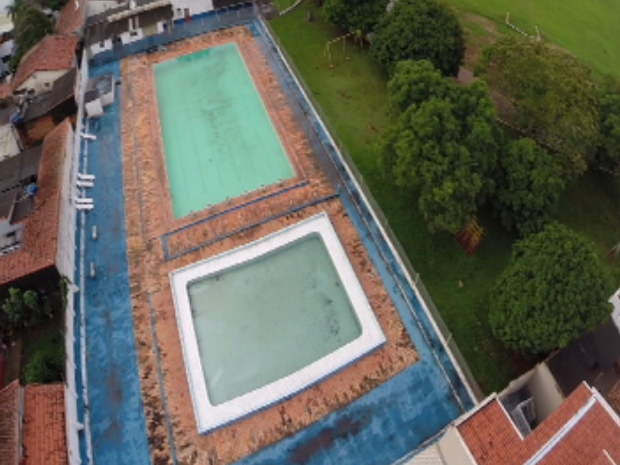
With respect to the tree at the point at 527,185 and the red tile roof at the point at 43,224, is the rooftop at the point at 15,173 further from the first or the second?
the tree at the point at 527,185

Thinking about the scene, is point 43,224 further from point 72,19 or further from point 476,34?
point 476,34

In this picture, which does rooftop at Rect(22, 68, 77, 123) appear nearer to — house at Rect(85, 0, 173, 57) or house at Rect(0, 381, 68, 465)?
house at Rect(85, 0, 173, 57)

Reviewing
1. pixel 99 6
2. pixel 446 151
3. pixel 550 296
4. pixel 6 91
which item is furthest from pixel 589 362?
pixel 99 6

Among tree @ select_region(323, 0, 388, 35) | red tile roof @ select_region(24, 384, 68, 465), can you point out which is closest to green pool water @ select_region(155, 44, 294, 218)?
tree @ select_region(323, 0, 388, 35)

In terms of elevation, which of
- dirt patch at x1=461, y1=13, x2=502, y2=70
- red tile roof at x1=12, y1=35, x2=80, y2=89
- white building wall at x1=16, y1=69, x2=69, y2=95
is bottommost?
dirt patch at x1=461, y1=13, x2=502, y2=70

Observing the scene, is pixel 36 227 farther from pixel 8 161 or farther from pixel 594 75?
pixel 594 75
